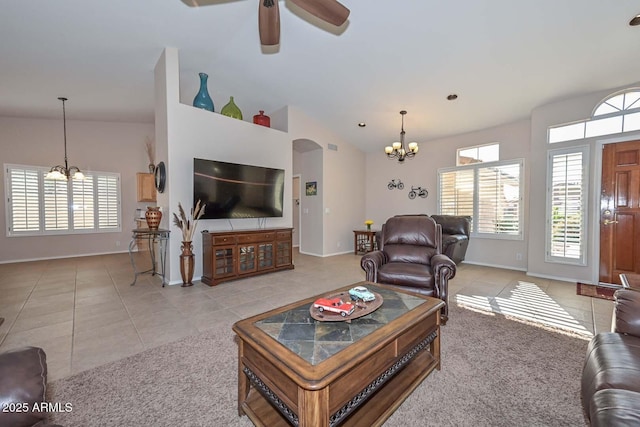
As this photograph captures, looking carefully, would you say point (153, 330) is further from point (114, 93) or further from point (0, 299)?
point (114, 93)

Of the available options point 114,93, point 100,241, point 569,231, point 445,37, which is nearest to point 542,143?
point 569,231

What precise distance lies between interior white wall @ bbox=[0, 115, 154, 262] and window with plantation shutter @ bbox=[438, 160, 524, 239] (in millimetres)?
7749

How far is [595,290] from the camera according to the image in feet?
12.2

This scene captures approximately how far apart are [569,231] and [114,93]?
27.1 ft

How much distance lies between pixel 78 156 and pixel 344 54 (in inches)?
257

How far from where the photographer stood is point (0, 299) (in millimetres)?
3252

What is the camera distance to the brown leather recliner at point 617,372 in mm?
926

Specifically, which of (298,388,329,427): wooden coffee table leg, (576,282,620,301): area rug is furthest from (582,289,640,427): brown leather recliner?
(576,282,620,301): area rug

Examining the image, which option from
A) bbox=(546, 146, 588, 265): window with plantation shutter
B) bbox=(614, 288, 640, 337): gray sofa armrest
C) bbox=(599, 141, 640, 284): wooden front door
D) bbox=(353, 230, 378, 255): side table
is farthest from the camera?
bbox=(353, 230, 378, 255): side table

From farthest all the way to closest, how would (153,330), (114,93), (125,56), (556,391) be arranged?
1. (114,93)
2. (125,56)
3. (153,330)
4. (556,391)

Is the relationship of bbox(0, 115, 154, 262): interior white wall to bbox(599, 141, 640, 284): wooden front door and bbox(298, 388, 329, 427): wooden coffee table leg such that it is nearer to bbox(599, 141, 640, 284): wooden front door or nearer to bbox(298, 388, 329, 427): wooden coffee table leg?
bbox(298, 388, 329, 427): wooden coffee table leg

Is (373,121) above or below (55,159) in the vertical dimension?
above

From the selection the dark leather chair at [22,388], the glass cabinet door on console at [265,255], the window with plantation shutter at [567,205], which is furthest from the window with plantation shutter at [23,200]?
the window with plantation shutter at [567,205]

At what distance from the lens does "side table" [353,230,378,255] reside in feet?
21.6
